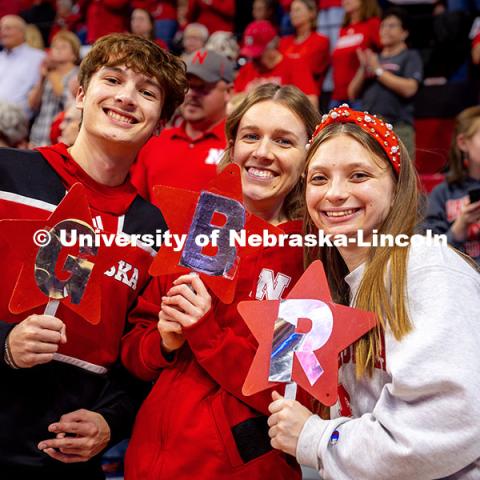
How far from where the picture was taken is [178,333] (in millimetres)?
1893

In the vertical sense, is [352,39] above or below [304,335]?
above

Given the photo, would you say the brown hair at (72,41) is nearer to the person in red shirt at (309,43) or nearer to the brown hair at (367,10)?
the person in red shirt at (309,43)

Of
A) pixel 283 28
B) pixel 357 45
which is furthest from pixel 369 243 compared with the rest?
pixel 283 28

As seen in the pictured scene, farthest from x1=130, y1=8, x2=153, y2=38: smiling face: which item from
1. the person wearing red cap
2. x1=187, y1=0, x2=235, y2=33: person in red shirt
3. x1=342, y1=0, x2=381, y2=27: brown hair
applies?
x1=342, y1=0, x2=381, y2=27: brown hair

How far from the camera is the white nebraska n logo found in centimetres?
201

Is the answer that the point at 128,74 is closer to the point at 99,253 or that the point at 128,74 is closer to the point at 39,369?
the point at 99,253

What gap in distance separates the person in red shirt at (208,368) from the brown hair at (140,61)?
0.31 meters

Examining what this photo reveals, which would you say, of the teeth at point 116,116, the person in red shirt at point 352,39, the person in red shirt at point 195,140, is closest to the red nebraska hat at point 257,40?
the person in red shirt at point 352,39

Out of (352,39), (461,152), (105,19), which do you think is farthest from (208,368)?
(105,19)

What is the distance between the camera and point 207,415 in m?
1.85

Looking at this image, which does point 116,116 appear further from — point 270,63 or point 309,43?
point 309,43

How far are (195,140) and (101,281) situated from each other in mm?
1970

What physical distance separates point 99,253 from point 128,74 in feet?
2.03

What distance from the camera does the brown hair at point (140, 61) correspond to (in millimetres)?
2150
